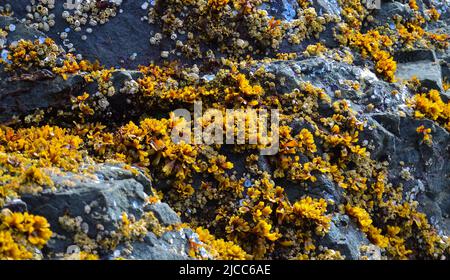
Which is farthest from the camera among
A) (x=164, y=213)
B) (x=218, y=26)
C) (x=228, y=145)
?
(x=218, y=26)

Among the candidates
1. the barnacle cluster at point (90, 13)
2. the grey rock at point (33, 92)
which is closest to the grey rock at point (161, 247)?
the grey rock at point (33, 92)

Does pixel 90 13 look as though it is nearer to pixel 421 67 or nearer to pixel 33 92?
pixel 33 92

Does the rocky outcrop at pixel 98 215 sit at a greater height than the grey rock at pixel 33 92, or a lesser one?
lesser

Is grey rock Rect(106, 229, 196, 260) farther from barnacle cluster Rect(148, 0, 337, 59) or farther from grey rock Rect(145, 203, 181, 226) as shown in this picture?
barnacle cluster Rect(148, 0, 337, 59)

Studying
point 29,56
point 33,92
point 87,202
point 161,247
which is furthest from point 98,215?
point 29,56

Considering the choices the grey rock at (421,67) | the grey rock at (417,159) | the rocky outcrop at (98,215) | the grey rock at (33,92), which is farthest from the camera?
the grey rock at (421,67)

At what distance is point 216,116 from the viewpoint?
634cm

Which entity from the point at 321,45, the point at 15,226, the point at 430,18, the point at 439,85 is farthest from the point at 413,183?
the point at 15,226

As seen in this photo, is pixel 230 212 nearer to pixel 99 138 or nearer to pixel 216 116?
pixel 216 116

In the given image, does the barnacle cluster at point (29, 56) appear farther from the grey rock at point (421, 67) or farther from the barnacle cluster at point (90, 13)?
the grey rock at point (421, 67)

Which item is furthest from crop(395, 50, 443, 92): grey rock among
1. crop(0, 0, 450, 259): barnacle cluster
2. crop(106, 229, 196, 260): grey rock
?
crop(106, 229, 196, 260): grey rock

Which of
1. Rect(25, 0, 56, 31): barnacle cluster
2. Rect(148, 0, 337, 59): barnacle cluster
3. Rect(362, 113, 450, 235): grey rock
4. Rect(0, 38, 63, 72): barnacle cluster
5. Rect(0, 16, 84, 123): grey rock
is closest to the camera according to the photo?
Rect(0, 16, 84, 123): grey rock

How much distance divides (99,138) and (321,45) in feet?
11.7

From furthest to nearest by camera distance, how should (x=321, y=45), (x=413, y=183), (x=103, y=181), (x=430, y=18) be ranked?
(x=430, y=18)
(x=321, y=45)
(x=413, y=183)
(x=103, y=181)
